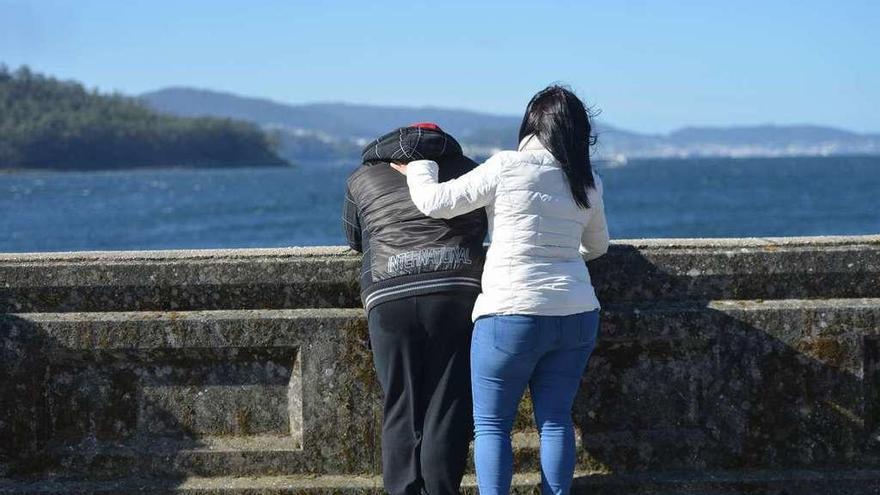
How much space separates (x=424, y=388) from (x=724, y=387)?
1.16 metres

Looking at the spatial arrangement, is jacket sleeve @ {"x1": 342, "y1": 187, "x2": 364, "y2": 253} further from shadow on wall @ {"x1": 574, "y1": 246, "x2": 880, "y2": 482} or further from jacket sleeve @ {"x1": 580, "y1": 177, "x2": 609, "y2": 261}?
shadow on wall @ {"x1": 574, "y1": 246, "x2": 880, "y2": 482}

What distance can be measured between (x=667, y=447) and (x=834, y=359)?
2.27 ft

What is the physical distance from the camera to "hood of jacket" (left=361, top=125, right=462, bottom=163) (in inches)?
176

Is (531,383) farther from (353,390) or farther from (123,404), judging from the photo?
(123,404)

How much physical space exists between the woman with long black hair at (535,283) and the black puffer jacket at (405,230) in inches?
6.1

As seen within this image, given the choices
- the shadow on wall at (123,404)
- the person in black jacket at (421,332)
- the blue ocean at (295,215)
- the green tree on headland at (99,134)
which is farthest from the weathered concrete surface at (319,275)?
the green tree on headland at (99,134)

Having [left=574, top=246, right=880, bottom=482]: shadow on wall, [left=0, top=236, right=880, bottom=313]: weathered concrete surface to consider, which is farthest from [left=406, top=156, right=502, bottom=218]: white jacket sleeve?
[left=574, top=246, right=880, bottom=482]: shadow on wall

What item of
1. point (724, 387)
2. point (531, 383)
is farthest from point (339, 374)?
point (724, 387)

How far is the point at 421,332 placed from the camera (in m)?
4.23

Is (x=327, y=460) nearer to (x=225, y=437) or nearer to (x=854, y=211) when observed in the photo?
(x=225, y=437)

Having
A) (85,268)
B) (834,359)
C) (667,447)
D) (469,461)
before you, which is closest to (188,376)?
(85,268)

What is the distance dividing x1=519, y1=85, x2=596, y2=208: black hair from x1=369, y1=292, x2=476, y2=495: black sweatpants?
0.54 metres

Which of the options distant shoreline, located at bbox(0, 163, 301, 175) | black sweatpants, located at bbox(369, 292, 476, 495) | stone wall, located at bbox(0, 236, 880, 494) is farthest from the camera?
distant shoreline, located at bbox(0, 163, 301, 175)

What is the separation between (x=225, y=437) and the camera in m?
4.68
